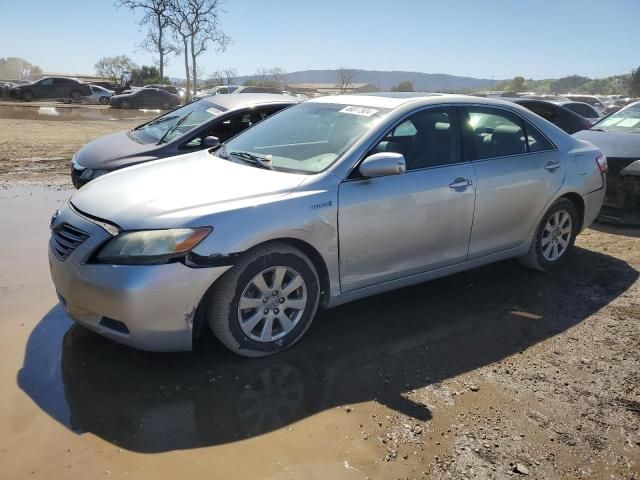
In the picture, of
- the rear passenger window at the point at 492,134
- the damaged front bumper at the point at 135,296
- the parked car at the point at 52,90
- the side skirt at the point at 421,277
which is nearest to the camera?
the damaged front bumper at the point at 135,296

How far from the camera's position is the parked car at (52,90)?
31.7m

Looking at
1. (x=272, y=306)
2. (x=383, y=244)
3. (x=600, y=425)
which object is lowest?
(x=600, y=425)

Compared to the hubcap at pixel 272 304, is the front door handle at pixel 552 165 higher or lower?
higher

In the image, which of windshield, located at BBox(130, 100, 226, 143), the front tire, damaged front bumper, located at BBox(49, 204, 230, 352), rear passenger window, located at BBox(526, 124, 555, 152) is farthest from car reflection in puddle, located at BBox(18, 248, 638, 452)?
windshield, located at BBox(130, 100, 226, 143)

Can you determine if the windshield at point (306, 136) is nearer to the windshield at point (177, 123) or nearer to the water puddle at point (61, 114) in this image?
the windshield at point (177, 123)

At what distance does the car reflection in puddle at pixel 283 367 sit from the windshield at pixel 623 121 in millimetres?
4253

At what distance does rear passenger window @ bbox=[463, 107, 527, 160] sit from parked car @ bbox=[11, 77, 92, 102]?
109ft

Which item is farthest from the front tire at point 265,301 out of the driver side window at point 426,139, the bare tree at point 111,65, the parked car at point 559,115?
the bare tree at point 111,65

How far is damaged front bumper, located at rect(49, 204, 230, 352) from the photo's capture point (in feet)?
9.95

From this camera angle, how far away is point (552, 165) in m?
4.89

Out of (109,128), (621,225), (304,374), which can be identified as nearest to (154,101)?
(109,128)

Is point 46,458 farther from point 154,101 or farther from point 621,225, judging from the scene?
point 154,101

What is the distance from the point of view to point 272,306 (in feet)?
11.4

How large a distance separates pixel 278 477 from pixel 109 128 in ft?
58.3
